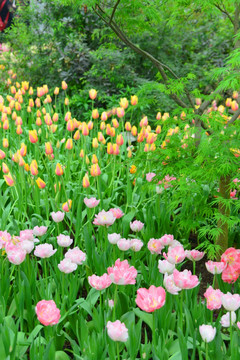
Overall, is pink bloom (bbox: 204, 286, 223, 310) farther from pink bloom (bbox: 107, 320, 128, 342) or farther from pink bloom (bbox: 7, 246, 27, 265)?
pink bloom (bbox: 7, 246, 27, 265)

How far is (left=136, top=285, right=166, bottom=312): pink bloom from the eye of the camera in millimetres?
1576

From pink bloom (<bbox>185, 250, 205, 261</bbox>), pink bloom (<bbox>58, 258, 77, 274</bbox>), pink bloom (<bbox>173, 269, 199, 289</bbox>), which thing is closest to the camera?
pink bloom (<bbox>173, 269, 199, 289</bbox>)

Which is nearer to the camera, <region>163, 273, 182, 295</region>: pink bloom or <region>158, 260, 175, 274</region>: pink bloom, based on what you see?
<region>163, 273, 182, 295</region>: pink bloom

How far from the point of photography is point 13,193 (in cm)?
321

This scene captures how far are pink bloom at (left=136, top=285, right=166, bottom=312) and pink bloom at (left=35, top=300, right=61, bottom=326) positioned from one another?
305 mm

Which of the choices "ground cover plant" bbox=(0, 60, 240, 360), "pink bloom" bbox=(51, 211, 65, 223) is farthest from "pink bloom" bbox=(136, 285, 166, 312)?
"pink bloom" bbox=(51, 211, 65, 223)

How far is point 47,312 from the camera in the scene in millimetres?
1612

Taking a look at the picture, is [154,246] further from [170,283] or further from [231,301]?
[231,301]

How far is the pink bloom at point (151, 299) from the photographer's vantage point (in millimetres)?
1576

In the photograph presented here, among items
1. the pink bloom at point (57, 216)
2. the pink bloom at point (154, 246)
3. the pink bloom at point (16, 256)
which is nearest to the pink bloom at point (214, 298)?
the pink bloom at point (154, 246)

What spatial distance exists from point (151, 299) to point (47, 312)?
381 millimetres

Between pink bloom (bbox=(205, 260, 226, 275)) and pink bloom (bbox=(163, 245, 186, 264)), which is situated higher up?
pink bloom (bbox=(163, 245, 186, 264))

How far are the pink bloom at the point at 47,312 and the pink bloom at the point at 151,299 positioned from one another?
1.00 ft

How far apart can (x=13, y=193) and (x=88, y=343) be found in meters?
1.70
